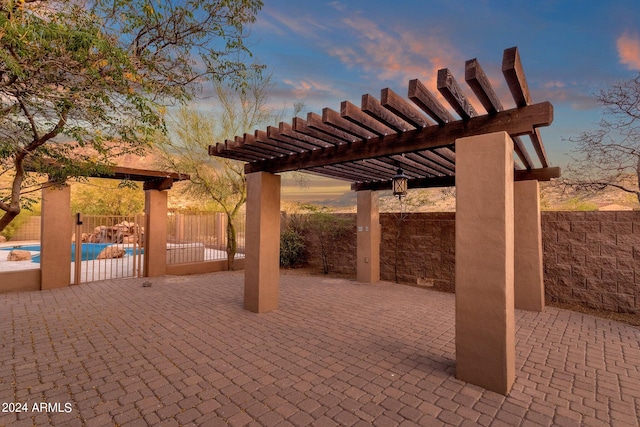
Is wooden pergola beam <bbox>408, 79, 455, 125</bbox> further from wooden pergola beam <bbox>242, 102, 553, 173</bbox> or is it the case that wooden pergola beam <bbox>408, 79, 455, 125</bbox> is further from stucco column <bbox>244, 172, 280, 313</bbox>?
stucco column <bbox>244, 172, 280, 313</bbox>

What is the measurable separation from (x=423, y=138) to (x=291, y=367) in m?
3.21

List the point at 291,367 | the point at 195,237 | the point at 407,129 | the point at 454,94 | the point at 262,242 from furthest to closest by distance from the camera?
the point at 195,237 → the point at 262,242 → the point at 407,129 → the point at 291,367 → the point at 454,94

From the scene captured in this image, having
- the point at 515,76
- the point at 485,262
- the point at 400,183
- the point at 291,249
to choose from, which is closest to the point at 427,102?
the point at 515,76

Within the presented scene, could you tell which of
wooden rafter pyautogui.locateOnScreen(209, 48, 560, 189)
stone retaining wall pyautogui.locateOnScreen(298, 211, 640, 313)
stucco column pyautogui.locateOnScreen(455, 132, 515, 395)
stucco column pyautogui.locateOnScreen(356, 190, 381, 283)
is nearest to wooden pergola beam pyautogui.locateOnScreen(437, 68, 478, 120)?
wooden rafter pyautogui.locateOnScreen(209, 48, 560, 189)

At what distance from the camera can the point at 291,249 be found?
11383mm

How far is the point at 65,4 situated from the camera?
2.87 m

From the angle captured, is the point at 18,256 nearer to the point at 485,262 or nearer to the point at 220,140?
the point at 220,140

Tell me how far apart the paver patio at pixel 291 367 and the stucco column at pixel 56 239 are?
4.51 ft

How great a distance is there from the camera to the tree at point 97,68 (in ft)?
8.11

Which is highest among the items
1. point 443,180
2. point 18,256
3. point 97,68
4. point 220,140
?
point 220,140

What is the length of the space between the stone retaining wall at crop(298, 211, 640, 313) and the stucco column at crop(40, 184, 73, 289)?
931 cm

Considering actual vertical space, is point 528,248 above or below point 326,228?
below

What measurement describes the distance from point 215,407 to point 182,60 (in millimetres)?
4100

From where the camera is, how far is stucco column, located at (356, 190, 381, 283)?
28.4 ft
